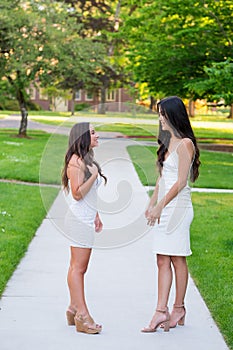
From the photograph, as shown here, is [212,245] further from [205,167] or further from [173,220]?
[205,167]

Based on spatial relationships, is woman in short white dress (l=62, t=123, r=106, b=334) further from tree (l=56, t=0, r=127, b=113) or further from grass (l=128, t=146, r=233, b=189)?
tree (l=56, t=0, r=127, b=113)

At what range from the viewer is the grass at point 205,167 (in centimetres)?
582

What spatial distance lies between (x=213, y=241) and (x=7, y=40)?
62.3 ft

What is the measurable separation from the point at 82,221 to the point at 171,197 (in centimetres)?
65

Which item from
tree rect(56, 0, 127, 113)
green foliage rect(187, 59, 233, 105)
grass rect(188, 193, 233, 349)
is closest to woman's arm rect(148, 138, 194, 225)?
grass rect(188, 193, 233, 349)

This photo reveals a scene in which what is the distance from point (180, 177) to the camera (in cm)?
523

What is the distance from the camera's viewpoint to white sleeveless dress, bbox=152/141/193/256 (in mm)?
5234

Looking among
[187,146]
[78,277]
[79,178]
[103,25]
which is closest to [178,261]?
[78,277]

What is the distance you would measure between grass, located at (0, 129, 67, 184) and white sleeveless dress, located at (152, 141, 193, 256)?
1005 mm

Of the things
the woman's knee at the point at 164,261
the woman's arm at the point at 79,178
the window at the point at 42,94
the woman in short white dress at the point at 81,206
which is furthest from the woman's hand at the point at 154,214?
the window at the point at 42,94

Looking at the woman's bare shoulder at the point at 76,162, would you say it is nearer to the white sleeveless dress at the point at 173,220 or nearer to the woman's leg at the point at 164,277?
the white sleeveless dress at the point at 173,220

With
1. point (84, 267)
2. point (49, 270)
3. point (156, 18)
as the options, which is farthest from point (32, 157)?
point (84, 267)

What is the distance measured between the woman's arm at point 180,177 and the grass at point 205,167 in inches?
17.2

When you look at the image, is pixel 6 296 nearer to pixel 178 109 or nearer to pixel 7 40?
pixel 178 109
